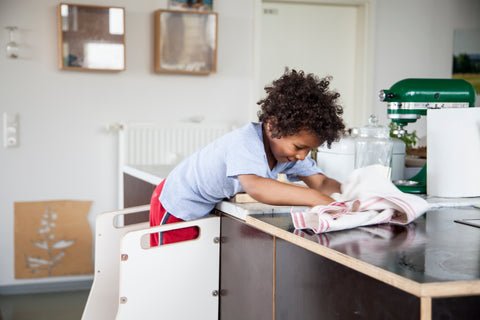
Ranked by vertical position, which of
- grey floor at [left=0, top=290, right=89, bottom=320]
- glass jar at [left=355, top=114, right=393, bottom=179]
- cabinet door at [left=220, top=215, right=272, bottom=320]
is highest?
glass jar at [left=355, top=114, right=393, bottom=179]

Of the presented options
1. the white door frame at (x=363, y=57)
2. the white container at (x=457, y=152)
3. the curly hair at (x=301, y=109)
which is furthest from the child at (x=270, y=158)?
the white door frame at (x=363, y=57)

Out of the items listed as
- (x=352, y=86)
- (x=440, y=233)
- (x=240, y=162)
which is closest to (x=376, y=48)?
(x=352, y=86)

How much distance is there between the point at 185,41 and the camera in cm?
372

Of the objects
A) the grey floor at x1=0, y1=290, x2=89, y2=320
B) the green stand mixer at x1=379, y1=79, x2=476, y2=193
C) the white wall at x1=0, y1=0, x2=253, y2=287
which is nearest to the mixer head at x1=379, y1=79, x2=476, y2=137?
the green stand mixer at x1=379, y1=79, x2=476, y2=193

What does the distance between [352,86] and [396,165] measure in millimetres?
2528

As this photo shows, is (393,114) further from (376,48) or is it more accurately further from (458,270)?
(376,48)

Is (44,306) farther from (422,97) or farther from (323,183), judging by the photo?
(422,97)

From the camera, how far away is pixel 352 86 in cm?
426

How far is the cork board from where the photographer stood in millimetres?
3549

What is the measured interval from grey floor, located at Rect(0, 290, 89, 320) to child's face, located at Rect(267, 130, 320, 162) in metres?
2.02

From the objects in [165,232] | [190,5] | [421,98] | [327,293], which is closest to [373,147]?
[421,98]

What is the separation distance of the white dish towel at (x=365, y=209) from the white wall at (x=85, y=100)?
2617 mm

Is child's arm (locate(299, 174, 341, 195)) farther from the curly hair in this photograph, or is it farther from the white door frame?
the white door frame

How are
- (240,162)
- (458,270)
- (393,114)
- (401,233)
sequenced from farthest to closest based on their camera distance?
1. (393,114)
2. (240,162)
3. (401,233)
4. (458,270)
